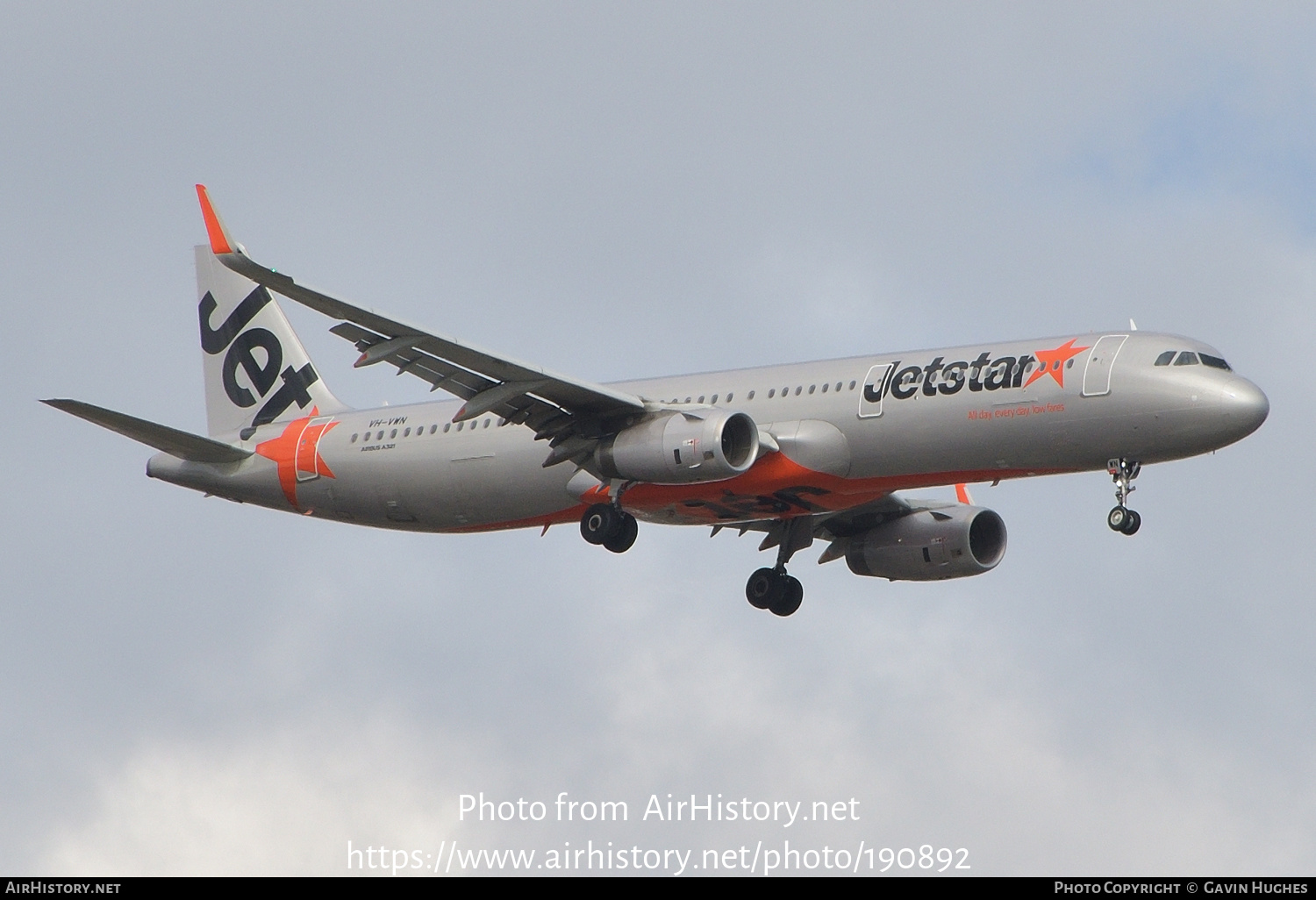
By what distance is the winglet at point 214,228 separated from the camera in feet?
137

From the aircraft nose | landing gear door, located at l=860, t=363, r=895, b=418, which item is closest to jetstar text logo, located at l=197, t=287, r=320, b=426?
landing gear door, located at l=860, t=363, r=895, b=418

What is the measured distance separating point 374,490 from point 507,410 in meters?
5.76

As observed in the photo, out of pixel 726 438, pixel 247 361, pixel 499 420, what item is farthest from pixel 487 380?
pixel 247 361

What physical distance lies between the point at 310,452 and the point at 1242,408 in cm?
2381

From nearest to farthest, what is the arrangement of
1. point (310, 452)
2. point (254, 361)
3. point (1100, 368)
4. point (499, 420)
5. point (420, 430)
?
point (1100, 368)
point (499, 420)
point (420, 430)
point (310, 452)
point (254, 361)

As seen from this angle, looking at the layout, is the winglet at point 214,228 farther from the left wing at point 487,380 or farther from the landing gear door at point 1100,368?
the landing gear door at point 1100,368

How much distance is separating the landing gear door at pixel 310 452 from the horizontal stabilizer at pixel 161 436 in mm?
1556

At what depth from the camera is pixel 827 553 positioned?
5325 centimetres

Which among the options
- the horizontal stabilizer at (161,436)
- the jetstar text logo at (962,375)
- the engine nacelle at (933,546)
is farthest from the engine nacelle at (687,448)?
the horizontal stabilizer at (161,436)

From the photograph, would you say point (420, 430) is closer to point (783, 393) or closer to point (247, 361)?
point (247, 361)

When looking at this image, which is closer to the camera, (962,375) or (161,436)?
Result: (962,375)

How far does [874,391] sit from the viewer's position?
4447cm

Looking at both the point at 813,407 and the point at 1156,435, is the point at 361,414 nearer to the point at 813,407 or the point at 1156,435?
the point at 813,407

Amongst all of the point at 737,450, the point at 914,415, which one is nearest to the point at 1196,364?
the point at 914,415
